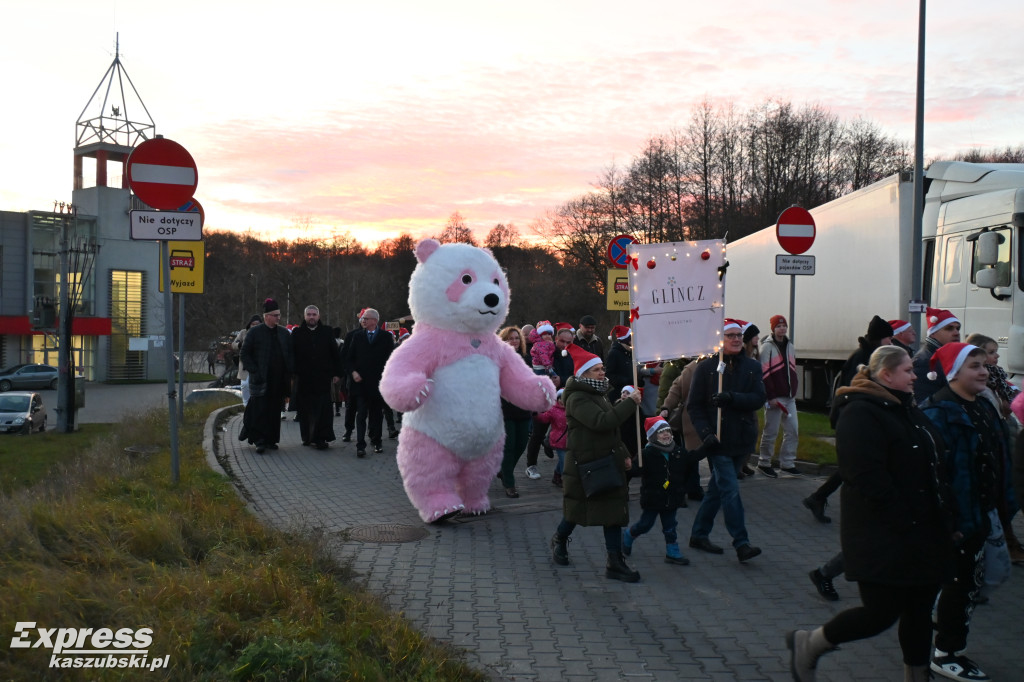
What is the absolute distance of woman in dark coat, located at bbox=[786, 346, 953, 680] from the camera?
13.4ft

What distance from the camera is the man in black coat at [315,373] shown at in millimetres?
12656

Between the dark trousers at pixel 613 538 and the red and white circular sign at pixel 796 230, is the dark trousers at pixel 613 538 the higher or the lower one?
the lower one

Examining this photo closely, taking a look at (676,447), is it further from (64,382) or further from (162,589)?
(64,382)

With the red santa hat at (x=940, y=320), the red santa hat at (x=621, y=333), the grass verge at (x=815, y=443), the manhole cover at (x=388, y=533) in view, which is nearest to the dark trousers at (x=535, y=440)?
the red santa hat at (x=621, y=333)

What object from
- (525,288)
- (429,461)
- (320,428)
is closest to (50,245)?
(525,288)

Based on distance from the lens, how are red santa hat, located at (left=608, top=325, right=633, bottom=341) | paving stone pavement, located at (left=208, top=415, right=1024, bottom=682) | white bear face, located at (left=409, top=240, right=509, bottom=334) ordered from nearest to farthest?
paving stone pavement, located at (left=208, top=415, right=1024, bottom=682)
white bear face, located at (left=409, top=240, right=509, bottom=334)
red santa hat, located at (left=608, top=325, right=633, bottom=341)

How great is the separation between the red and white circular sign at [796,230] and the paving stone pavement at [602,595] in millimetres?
3357

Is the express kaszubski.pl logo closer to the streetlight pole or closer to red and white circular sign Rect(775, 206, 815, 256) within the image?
red and white circular sign Rect(775, 206, 815, 256)

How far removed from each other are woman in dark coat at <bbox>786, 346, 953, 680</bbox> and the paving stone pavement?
582mm

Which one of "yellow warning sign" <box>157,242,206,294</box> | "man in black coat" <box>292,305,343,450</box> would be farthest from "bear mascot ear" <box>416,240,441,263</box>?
"yellow warning sign" <box>157,242,206,294</box>

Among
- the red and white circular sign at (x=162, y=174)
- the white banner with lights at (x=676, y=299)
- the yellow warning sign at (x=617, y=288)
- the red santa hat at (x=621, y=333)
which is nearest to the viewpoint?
the white banner with lights at (x=676, y=299)

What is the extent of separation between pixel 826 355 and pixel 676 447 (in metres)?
10.3

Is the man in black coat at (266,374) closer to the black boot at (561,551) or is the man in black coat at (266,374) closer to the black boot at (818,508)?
the black boot at (561,551)

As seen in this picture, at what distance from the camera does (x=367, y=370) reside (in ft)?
40.2
